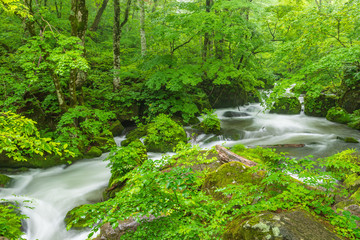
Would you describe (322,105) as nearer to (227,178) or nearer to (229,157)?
(229,157)

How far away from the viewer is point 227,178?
Result: 3.88 metres

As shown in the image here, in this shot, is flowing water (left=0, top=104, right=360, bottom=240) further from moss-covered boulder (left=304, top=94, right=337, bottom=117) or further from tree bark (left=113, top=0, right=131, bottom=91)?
tree bark (left=113, top=0, right=131, bottom=91)

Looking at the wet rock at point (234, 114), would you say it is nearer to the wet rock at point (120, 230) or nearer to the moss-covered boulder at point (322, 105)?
the moss-covered boulder at point (322, 105)

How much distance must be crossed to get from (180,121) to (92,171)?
15.9 ft

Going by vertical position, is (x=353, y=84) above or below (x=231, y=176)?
above

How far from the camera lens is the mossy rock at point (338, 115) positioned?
10.8 meters

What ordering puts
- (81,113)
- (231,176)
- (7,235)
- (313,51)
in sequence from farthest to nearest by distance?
(313,51) → (81,113) → (231,176) → (7,235)

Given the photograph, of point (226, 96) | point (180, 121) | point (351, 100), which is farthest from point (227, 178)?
point (351, 100)

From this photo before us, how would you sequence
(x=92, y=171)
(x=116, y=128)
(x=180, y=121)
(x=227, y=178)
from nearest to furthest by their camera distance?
(x=227, y=178) < (x=92, y=171) < (x=116, y=128) < (x=180, y=121)

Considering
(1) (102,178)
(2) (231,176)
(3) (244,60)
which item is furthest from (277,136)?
(1) (102,178)

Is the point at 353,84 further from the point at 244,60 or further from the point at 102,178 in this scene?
the point at 102,178

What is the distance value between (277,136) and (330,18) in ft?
17.8

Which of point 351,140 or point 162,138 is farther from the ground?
point 162,138

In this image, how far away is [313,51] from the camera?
9836 millimetres
